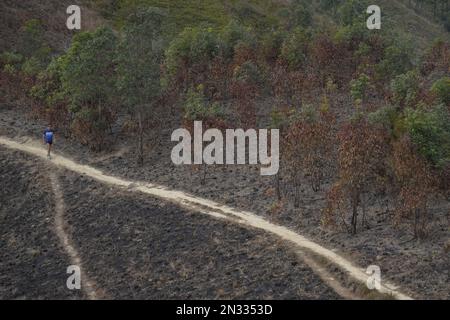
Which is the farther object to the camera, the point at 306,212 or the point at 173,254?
the point at 306,212

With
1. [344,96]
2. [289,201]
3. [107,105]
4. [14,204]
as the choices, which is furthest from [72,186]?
[344,96]

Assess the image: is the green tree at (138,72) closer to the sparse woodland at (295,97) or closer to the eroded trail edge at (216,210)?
the sparse woodland at (295,97)

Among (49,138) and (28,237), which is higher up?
(49,138)

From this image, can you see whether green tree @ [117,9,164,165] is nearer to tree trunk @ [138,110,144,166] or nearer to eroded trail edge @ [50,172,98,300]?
tree trunk @ [138,110,144,166]

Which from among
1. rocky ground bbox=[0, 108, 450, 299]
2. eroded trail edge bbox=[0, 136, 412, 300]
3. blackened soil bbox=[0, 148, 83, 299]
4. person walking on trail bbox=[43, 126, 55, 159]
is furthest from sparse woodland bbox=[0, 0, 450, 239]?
blackened soil bbox=[0, 148, 83, 299]

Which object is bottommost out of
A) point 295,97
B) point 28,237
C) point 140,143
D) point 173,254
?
point 28,237

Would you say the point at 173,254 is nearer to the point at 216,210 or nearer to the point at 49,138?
the point at 216,210

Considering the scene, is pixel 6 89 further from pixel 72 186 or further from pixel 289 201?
pixel 289 201

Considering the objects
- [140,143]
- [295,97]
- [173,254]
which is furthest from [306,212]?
[295,97]
